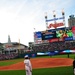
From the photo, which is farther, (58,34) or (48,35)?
(48,35)

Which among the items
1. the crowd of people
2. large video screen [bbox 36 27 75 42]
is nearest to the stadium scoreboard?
large video screen [bbox 36 27 75 42]

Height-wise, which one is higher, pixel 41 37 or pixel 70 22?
pixel 70 22

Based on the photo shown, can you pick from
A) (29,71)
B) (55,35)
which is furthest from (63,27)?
(29,71)

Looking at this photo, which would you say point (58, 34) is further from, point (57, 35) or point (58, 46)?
point (58, 46)

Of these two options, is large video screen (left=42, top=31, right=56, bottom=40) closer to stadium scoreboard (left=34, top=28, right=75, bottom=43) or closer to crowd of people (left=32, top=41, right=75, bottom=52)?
stadium scoreboard (left=34, top=28, right=75, bottom=43)

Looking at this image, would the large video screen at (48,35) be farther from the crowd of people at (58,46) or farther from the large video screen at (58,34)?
the crowd of people at (58,46)

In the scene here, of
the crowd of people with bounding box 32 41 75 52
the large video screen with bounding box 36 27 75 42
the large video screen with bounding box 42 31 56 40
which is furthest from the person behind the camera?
the crowd of people with bounding box 32 41 75 52

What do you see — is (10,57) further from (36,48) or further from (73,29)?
(73,29)

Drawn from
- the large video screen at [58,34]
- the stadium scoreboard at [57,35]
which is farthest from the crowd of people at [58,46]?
the large video screen at [58,34]

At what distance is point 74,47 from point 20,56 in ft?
55.9

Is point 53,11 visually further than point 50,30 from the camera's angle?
Yes

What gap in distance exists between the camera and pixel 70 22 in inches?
6870

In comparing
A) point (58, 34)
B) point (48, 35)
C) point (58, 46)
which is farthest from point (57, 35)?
point (58, 46)

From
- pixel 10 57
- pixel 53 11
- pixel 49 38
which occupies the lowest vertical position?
pixel 10 57
